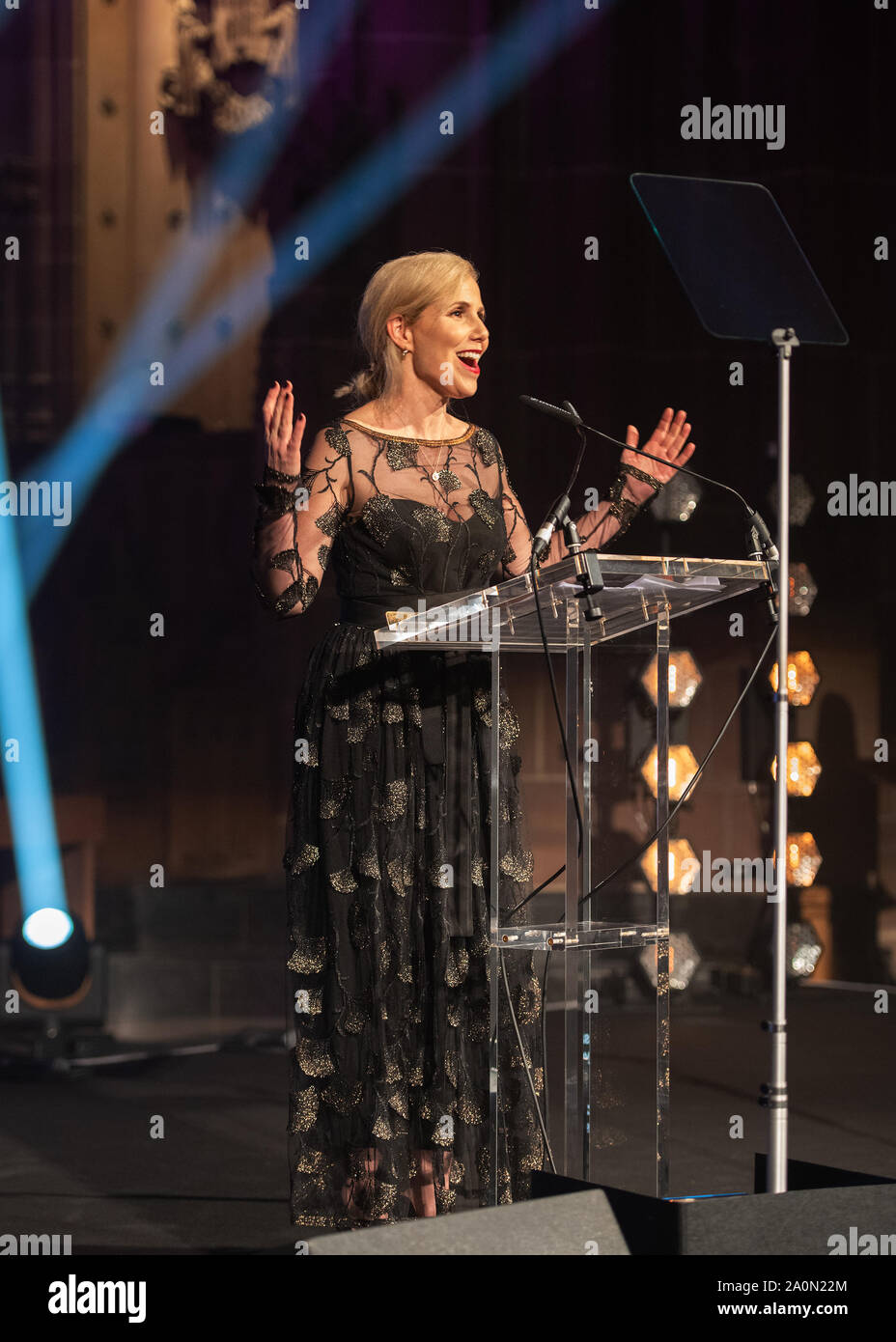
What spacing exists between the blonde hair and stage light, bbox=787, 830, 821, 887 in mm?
2564

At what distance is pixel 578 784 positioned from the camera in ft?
7.22

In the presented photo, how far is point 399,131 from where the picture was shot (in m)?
4.95

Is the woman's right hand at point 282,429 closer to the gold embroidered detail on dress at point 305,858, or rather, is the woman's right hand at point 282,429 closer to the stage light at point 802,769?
the gold embroidered detail on dress at point 305,858

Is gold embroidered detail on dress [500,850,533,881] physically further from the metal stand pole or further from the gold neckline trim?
the gold neckline trim

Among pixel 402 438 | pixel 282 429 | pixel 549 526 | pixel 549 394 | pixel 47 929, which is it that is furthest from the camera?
pixel 549 394

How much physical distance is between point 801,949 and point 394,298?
287 centimetres

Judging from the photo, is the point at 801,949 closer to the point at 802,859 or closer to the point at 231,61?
the point at 802,859

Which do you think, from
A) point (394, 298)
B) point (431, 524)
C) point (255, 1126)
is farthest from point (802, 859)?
point (394, 298)

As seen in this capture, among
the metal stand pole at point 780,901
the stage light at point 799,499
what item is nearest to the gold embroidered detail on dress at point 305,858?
the metal stand pole at point 780,901

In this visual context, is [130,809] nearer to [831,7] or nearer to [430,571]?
[430,571]

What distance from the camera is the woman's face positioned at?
2.47 metres

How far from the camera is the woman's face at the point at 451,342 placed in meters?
2.47

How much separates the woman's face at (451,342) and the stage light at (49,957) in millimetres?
2335
